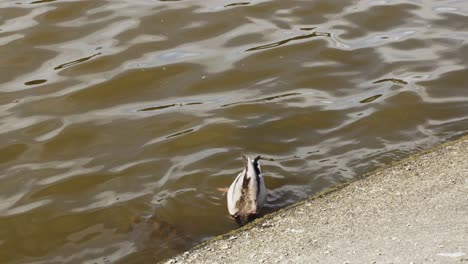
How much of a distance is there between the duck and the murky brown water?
196mm

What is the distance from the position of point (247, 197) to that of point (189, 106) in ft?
6.52

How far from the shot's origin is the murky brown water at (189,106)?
579 cm

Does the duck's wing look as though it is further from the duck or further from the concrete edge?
the concrete edge

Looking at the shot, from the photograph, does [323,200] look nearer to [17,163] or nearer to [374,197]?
[374,197]

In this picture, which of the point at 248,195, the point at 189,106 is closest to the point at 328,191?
the point at 248,195

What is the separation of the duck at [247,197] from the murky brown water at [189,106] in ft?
0.64

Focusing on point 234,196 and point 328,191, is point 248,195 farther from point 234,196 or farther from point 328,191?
point 328,191

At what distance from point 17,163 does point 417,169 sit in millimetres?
3123

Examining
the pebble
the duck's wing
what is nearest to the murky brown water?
the duck's wing

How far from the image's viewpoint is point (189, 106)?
23.7ft

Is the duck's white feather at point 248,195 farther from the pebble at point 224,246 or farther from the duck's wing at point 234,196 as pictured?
the pebble at point 224,246

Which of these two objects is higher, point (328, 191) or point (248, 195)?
point (248, 195)

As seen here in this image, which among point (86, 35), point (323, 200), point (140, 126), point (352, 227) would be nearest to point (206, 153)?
point (140, 126)

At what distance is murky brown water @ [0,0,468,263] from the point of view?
228 inches
